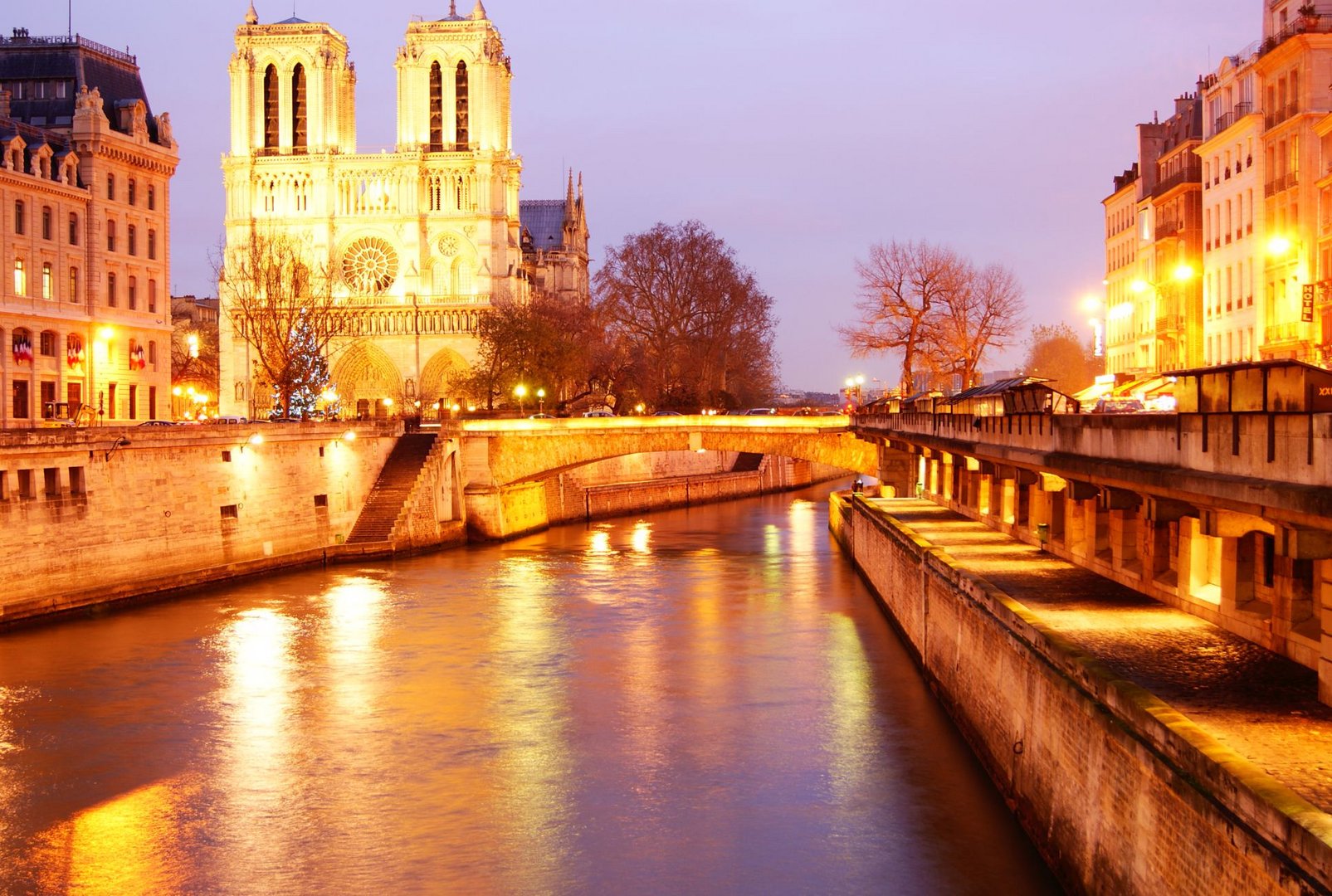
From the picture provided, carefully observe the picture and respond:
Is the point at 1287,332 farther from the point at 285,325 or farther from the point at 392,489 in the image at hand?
the point at 285,325

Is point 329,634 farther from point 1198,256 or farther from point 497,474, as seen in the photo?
point 1198,256

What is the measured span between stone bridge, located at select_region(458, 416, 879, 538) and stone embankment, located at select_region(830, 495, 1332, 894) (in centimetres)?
3103

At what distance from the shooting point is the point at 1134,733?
12312 mm

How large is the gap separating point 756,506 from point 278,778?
5346 centimetres

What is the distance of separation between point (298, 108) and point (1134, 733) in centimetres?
10354

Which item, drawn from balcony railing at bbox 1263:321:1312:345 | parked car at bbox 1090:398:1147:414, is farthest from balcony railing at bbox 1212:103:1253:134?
parked car at bbox 1090:398:1147:414

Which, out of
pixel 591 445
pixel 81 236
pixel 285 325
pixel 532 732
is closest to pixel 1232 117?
pixel 591 445

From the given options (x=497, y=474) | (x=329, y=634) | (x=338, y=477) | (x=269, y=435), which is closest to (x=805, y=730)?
(x=329, y=634)

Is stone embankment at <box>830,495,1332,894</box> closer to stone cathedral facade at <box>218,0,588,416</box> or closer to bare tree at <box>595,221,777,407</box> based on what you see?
bare tree at <box>595,221,777,407</box>

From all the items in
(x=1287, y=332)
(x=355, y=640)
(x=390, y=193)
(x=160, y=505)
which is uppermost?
(x=390, y=193)

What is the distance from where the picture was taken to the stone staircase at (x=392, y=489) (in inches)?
1924

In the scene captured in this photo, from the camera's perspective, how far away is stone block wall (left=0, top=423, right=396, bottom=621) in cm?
3288

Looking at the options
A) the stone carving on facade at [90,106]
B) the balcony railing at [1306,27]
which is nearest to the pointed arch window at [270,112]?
the stone carving on facade at [90,106]

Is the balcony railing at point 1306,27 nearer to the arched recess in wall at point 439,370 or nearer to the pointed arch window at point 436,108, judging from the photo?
the arched recess in wall at point 439,370
